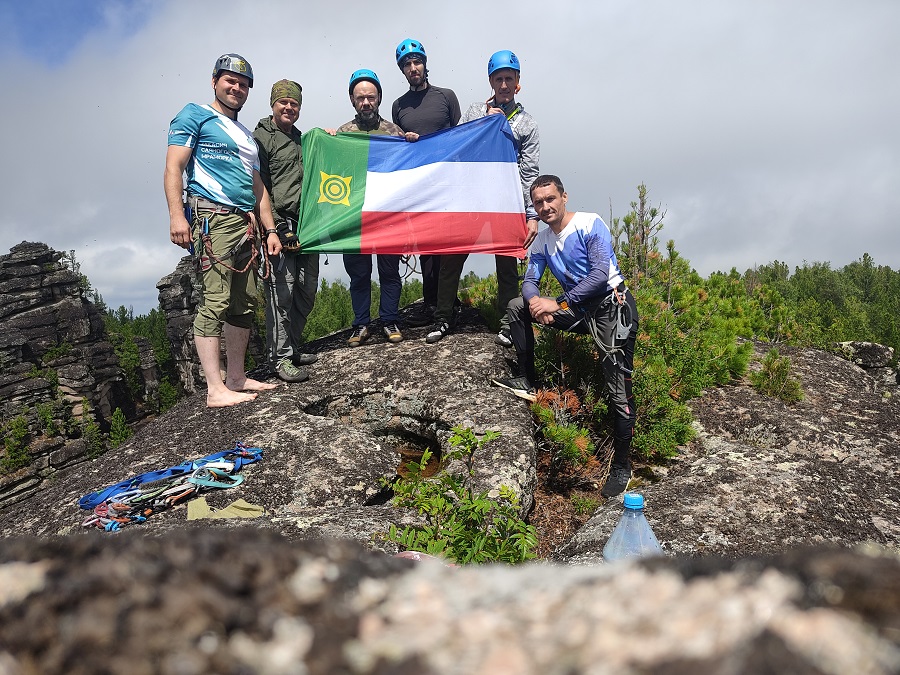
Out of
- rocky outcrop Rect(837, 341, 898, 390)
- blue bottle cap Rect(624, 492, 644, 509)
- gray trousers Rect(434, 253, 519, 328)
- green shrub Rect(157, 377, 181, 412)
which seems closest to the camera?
blue bottle cap Rect(624, 492, 644, 509)

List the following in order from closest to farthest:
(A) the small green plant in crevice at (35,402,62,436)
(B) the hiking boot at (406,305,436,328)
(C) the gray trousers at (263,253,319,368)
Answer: (C) the gray trousers at (263,253,319,368) → (B) the hiking boot at (406,305,436,328) → (A) the small green plant in crevice at (35,402,62,436)

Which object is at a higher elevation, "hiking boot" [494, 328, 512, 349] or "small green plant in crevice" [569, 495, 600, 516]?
"hiking boot" [494, 328, 512, 349]

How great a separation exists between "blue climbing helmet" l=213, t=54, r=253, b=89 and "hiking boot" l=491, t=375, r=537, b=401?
3.80 meters

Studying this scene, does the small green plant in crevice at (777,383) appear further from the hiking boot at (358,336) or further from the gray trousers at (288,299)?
the gray trousers at (288,299)

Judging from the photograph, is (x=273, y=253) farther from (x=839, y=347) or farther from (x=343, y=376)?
(x=839, y=347)

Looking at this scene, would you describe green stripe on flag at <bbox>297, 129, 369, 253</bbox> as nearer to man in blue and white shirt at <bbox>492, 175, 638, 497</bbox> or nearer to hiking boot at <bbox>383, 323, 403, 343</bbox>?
hiking boot at <bbox>383, 323, 403, 343</bbox>

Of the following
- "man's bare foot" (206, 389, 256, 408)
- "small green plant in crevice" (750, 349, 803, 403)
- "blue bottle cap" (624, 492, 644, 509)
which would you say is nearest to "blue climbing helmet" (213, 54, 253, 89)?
"man's bare foot" (206, 389, 256, 408)

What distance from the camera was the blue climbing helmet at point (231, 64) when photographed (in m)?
4.96

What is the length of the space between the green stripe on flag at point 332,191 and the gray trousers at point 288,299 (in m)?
0.23

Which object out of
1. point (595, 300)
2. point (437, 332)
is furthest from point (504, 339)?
point (595, 300)

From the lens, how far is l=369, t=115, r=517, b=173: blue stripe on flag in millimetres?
6539

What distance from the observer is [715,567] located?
779mm

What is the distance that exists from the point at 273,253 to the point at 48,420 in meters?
28.1

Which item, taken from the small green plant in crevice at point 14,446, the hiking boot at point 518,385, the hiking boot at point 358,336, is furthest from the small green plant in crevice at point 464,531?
the small green plant in crevice at point 14,446
